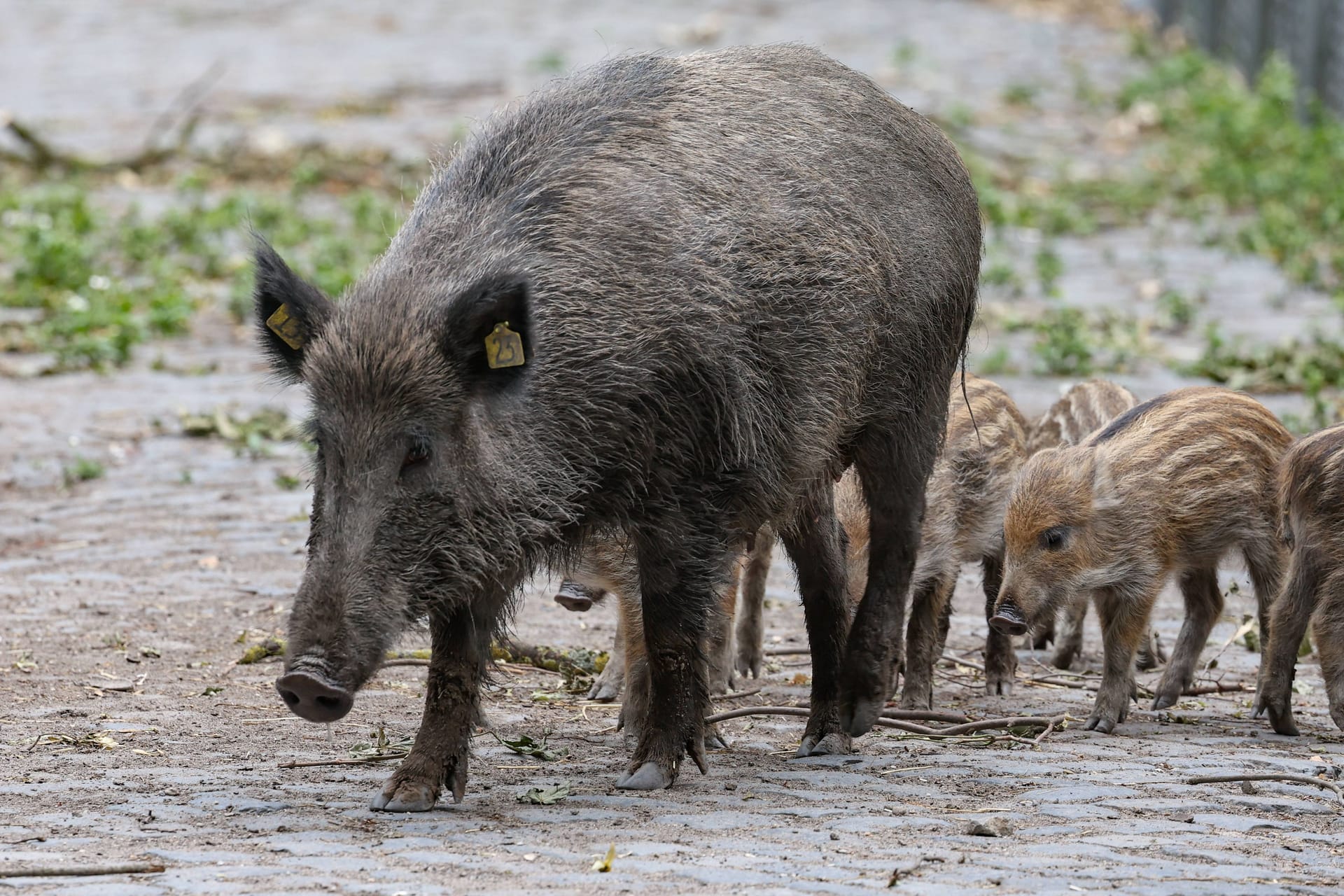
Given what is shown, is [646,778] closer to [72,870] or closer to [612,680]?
[612,680]

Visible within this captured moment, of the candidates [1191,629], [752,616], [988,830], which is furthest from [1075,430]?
[988,830]

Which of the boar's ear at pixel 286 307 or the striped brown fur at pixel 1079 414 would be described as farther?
the striped brown fur at pixel 1079 414

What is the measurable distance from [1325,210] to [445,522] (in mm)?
11928

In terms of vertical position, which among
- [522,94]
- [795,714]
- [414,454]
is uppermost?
[522,94]

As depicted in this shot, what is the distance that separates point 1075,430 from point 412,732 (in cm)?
364

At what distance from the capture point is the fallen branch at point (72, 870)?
439 centimetres

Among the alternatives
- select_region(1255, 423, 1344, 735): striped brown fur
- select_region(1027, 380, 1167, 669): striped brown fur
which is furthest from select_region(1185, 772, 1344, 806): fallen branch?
select_region(1027, 380, 1167, 669): striped brown fur

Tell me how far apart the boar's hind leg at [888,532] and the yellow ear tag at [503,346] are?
183 centimetres

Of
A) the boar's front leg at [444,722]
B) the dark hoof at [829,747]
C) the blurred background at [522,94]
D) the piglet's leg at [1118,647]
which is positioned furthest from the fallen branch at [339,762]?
the piglet's leg at [1118,647]

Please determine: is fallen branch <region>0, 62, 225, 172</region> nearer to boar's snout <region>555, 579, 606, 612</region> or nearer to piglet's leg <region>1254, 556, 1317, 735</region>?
boar's snout <region>555, 579, 606, 612</region>

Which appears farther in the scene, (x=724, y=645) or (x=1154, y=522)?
(x=1154, y=522)

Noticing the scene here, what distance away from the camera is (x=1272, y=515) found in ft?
24.4

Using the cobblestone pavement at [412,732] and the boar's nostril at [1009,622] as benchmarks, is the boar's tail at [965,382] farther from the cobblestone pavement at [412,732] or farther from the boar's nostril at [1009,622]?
the cobblestone pavement at [412,732]

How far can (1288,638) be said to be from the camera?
671 cm
